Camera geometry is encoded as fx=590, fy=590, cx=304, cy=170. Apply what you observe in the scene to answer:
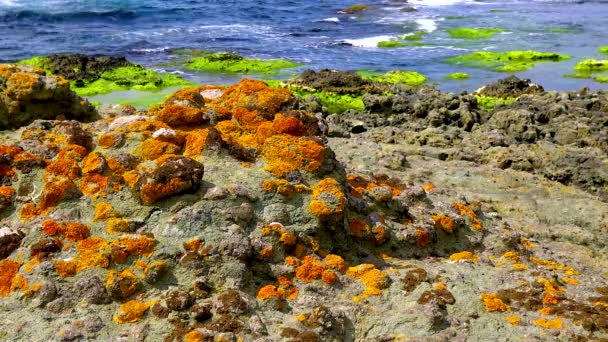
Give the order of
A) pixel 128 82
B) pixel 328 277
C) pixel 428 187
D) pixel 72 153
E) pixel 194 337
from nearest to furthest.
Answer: pixel 194 337 → pixel 328 277 → pixel 72 153 → pixel 428 187 → pixel 128 82

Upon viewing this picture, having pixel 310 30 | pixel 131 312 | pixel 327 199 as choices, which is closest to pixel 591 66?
pixel 310 30

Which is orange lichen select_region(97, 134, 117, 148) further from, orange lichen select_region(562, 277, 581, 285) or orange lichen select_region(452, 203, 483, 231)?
orange lichen select_region(562, 277, 581, 285)

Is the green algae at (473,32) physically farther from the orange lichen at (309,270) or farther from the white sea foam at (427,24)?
the orange lichen at (309,270)

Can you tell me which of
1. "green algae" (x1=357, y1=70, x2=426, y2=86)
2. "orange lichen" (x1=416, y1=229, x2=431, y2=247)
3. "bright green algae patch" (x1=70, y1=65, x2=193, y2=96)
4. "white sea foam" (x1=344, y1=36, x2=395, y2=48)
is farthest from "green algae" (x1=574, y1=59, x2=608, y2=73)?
"orange lichen" (x1=416, y1=229, x2=431, y2=247)

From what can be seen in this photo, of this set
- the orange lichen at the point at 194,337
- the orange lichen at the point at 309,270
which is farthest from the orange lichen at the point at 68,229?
the orange lichen at the point at 309,270

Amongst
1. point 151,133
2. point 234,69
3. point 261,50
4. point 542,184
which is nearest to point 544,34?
point 261,50

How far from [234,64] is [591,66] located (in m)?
22.0

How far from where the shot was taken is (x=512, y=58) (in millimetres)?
39781

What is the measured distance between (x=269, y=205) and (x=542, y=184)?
8.57 m

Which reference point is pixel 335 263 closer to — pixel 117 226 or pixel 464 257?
pixel 464 257

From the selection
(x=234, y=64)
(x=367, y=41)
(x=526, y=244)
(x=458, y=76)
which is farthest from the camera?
(x=367, y=41)

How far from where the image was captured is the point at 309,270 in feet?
25.8

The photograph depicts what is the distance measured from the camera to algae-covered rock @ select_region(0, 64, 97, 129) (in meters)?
11.5

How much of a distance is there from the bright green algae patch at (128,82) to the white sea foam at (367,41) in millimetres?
17393
